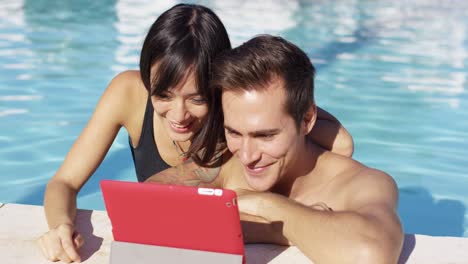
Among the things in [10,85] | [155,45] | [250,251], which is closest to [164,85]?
[155,45]

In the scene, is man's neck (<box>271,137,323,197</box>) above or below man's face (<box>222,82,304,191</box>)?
below

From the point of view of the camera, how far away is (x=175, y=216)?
2.23 meters

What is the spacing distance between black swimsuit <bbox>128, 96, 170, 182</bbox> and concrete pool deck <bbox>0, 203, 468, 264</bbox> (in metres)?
0.77

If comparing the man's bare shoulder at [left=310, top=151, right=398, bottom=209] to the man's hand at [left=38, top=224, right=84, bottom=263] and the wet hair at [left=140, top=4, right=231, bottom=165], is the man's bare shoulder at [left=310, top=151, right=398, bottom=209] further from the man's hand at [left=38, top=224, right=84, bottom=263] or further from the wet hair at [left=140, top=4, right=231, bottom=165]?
the man's hand at [left=38, top=224, right=84, bottom=263]

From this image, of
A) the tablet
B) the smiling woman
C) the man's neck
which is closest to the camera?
the tablet

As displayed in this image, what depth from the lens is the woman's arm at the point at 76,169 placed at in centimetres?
262

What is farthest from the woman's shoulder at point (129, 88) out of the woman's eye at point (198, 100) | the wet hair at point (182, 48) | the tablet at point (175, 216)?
the tablet at point (175, 216)

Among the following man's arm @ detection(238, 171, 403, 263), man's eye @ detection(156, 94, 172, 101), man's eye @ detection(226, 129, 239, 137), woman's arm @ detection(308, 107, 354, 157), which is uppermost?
man's eye @ detection(156, 94, 172, 101)

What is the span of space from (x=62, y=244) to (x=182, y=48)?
3.28ft

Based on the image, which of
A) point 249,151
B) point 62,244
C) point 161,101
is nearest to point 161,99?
point 161,101

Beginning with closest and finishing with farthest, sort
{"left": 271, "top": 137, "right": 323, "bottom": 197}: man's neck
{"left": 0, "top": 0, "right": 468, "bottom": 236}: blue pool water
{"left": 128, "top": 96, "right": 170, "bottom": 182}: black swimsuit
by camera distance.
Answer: {"left": 271, "top": 137, "right": 323, "bottom": 197}: man's neck, {"left": 128, "top": 96, "right": 170, "bottom": 182}: black swimsuit, {"left": 0, "top": 0, "right": 468, "bottom": 236}: blue pool water

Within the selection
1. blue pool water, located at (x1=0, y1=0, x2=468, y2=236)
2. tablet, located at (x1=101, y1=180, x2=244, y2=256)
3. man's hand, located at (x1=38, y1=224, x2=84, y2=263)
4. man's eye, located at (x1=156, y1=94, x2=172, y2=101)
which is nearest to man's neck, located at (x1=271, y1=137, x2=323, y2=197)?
man's eye, located at (x1=156, y1=94, x2=172, y2=101)

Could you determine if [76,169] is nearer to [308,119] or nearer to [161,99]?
[161,99]

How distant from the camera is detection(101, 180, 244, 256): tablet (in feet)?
7.07
